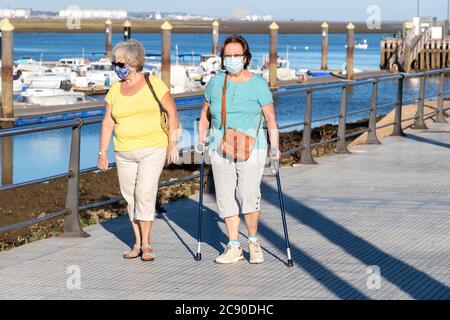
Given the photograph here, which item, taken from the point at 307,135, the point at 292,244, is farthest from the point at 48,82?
the point at 292,244

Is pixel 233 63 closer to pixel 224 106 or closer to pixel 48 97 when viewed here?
pixel 224 106

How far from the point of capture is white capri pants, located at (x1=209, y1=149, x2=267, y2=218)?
8.39 meters

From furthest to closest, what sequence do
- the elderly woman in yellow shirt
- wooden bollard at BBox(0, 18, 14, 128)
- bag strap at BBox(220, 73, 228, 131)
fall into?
wooden bollard at BBox(0, 18, 14, 128) → the elderly woman in yellow shirt → bag strap at BBox(220, 73, 228, 131)

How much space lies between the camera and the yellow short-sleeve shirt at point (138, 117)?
8.40 meters

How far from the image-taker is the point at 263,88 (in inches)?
323

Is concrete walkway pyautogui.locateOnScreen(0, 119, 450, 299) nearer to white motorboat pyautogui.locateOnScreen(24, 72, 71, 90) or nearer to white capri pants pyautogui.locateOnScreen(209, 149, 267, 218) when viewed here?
white capri pants pyautogui.locateOnScreen(209, 149, 267, 218)

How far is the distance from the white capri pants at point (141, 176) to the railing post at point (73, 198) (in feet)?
4.04

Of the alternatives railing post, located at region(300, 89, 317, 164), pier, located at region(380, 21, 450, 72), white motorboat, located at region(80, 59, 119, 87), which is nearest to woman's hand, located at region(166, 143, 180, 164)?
railing post, located at region(300, 89, 317, 164)

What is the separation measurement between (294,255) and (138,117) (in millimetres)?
1655

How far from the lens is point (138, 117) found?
27.7ft
